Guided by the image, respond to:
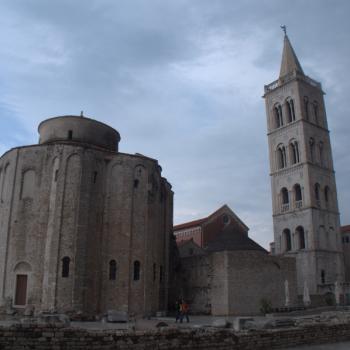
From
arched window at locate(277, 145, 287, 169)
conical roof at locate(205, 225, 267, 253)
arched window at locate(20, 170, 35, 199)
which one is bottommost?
conical roof at locate(205, 225, 267, 253)

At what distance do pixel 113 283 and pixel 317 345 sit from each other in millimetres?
15327

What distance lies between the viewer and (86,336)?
33.4ft

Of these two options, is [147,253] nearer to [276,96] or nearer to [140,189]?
[140,189]

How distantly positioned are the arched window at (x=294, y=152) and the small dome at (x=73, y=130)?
22.5 metres

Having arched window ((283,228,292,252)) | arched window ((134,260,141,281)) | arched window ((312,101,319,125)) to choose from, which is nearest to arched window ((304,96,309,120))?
arched window ((312,101,319,125))

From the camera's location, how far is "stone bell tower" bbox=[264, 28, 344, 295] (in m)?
40.8

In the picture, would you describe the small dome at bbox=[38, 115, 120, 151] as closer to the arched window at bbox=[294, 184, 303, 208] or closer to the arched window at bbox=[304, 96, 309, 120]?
the arched window at bbox=[294, 184, 303, 208]

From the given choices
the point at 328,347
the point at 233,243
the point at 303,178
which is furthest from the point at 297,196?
the point at 328,347

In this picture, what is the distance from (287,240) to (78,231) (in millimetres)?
25797

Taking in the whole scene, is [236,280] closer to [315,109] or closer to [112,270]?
[112,270]

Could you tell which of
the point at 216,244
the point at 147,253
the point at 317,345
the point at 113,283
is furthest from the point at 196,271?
the point at 317,345

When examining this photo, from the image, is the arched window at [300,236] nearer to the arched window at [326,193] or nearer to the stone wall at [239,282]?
the arched window at [326,193]

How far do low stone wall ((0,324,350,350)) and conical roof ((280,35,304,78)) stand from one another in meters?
40.0

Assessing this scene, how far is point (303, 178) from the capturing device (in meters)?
42.9
